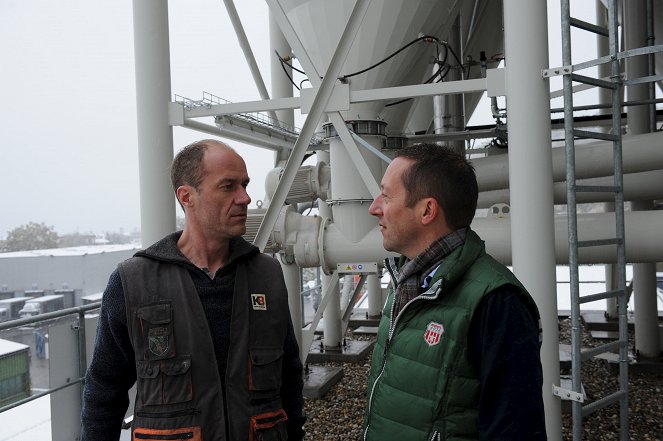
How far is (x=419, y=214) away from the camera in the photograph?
57.9 inches

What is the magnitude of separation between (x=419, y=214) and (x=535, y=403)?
543 mm

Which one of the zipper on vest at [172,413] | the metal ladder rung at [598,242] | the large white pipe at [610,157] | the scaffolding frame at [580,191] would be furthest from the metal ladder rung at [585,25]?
the zipper on vest at [172,413]

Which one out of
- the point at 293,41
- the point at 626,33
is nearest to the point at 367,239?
the point at 293,41

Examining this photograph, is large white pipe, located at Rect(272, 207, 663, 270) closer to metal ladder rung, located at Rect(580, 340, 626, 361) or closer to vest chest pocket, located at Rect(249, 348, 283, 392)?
metal ladder rung, located at Rect(580, 340, 626, 361)

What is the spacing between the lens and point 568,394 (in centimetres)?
303

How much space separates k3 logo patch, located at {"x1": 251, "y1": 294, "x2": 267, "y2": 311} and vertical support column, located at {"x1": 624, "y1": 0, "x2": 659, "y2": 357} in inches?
212

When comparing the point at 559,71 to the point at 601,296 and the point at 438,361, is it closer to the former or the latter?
the point at 601,296

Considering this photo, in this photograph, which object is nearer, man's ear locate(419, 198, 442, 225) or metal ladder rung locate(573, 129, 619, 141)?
man's ear locate(419, 198, 442, 225)

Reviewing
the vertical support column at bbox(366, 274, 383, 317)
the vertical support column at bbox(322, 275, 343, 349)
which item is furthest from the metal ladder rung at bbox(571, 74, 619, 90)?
the vertical support column at bbox(366, 274, 383, 317)

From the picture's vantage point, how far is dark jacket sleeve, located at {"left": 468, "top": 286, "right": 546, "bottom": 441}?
1.20m

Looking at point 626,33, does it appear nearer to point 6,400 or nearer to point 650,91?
point 650,91

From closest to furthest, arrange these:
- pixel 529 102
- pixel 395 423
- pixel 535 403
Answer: pixel 535 403
pixel 395 423
pixel 529 102

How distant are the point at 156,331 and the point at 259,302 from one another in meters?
0.30

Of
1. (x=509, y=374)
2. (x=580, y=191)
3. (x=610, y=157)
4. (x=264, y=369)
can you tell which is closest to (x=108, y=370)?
(x=264, y=369)
